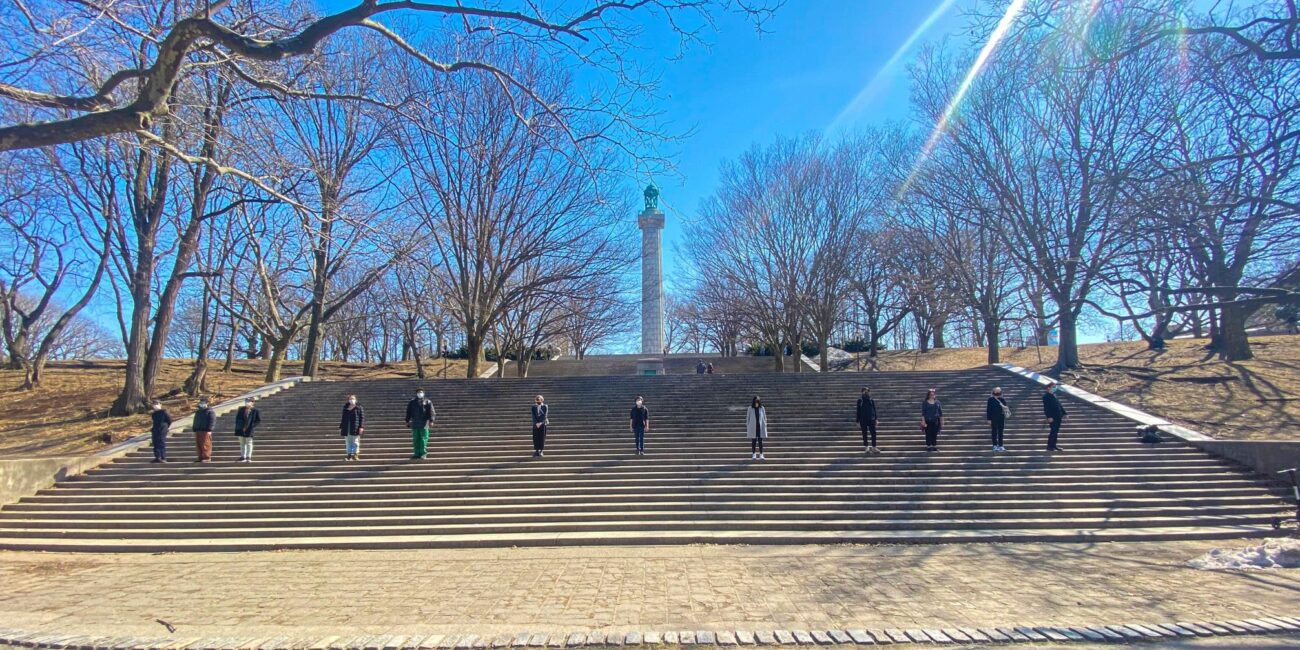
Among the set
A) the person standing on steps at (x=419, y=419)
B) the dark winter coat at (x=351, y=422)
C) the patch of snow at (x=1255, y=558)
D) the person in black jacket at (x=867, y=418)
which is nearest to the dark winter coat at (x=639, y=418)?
the person standing on steps at (x=419, y=419)

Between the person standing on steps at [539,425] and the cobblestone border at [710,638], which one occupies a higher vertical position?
the person standing on steps at [539,425]

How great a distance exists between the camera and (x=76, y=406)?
19.5 metres

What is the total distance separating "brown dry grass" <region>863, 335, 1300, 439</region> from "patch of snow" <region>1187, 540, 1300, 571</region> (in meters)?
7.60

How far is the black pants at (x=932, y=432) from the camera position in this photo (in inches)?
513

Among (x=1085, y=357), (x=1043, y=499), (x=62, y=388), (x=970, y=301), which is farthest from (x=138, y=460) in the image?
(x=1085, y=357)

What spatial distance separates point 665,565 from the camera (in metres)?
7.79

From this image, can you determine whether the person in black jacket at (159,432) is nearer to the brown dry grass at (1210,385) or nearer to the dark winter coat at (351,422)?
the dark winter coat at (351,422)

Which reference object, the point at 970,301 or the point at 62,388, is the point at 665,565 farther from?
the point at 62,388

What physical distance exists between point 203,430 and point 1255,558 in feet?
56.0

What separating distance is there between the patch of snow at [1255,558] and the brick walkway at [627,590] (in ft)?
1.02

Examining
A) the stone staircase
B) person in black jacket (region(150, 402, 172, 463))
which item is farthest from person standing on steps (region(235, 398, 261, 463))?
person in black jacket (region(150, 402, 172, 463))

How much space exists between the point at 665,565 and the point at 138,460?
1231 cm

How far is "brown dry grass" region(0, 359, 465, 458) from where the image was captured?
50.4ft

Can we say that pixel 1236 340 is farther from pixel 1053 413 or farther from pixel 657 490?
pixel 657 490
